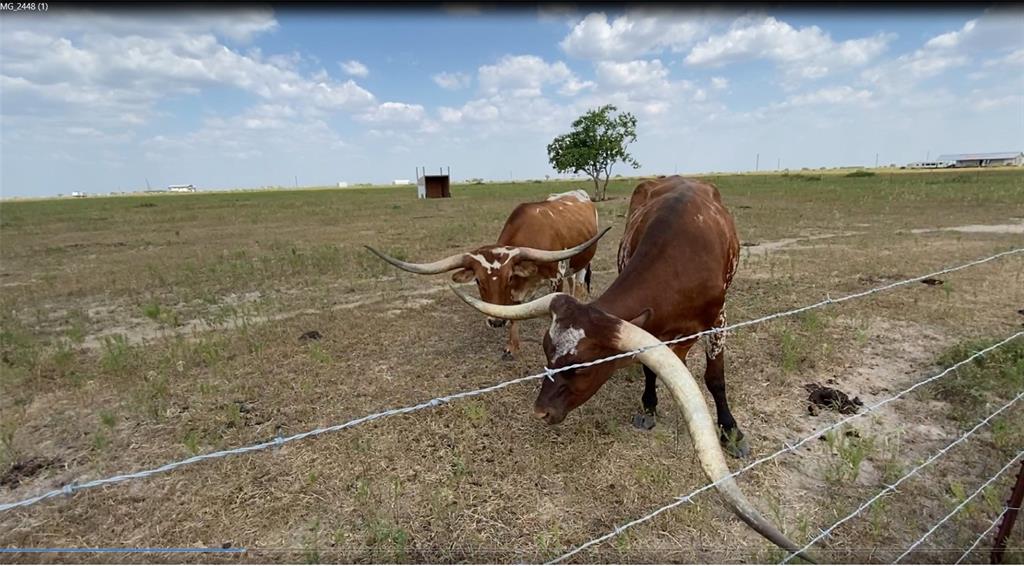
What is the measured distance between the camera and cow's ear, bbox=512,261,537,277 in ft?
16.5

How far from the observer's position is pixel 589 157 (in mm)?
29297

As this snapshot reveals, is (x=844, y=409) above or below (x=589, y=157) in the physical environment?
below

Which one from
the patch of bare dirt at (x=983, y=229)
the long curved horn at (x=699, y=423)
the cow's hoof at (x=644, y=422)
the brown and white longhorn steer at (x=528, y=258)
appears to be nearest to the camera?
the long curved horn at (x=699, y=423)

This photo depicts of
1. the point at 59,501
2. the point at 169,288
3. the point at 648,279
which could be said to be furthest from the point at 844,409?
the point at 169,288

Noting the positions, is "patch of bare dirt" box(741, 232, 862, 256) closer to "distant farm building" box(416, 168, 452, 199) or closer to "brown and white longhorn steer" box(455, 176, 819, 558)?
"brown and white longhorn steer" box(455, 176, 819, 558)

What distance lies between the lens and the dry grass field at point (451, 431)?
2.76 meters

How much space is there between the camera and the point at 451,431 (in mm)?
3793

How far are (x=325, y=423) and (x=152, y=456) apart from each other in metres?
1.25

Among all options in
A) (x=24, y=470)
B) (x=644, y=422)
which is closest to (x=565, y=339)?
(x=644, y=422)

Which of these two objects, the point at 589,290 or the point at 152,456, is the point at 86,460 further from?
the point at 589,290

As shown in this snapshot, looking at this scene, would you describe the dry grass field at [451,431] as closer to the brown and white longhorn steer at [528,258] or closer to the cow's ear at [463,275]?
the brown and white longhorn steer at [528,258]

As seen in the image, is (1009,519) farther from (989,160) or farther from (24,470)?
(989,160)

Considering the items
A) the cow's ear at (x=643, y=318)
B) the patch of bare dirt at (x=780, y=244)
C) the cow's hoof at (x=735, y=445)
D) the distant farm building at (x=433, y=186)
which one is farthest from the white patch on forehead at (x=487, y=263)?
the distant farm building at (x=433, y=186)

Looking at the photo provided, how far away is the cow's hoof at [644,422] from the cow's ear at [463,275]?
2242 millimetres
